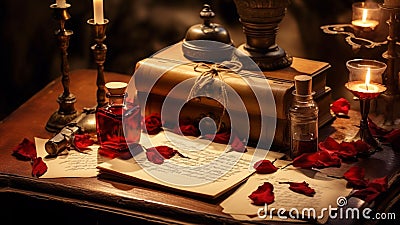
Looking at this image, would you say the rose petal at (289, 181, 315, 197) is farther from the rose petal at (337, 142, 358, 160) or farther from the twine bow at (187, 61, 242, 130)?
the twine bow at (187, 61, 242, 130)

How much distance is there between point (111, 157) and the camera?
1.44 meters

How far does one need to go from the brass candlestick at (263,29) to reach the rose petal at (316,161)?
21cm

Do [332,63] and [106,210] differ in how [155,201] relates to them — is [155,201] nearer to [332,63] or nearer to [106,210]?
[106,210]

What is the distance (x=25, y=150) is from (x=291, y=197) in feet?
1.68

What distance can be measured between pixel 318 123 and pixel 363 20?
0.23 meters

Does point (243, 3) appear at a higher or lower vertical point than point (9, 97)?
higher

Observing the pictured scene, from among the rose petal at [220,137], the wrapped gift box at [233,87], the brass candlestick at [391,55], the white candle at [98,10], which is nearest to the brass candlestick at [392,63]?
the brass candlestick at [391,55]

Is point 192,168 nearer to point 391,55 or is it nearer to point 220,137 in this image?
point 220,137

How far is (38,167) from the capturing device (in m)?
1.40

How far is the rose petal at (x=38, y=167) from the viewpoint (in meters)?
1.38

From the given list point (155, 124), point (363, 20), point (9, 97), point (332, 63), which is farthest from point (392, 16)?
point (9, 97)

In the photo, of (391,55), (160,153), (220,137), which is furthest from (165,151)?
(391,55)

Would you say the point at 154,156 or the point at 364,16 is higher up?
the point at 364,16

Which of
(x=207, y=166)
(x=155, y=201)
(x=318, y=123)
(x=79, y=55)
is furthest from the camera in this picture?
(x=79, y=55)
